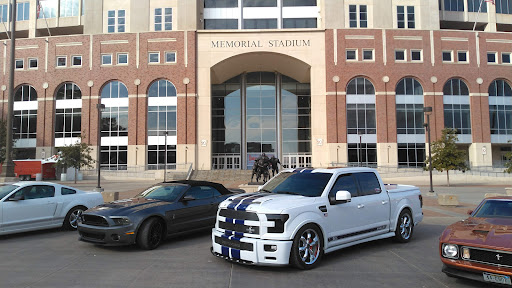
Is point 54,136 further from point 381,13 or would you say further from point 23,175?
point 381,13

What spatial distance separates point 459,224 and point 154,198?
6.36m

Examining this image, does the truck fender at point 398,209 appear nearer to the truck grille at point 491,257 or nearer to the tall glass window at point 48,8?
the truck grille at point 491,257

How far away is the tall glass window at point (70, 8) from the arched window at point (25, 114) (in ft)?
36.6

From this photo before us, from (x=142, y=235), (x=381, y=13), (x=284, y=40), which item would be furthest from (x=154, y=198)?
(x=381, y=13)

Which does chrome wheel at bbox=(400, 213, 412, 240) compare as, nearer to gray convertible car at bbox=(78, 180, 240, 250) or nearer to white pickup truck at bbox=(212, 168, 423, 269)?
white pickup truck at bbox=(212, 168, 423, 269)

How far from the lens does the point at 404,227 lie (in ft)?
25.9

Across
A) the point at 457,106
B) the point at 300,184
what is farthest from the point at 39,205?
the point at 457,106

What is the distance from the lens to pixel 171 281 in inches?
209

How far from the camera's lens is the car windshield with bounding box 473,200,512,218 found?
5.81m

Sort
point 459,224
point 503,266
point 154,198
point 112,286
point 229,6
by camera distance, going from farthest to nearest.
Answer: point 229,6
point 154,198
point 459,224
point 112,286
point 503,266

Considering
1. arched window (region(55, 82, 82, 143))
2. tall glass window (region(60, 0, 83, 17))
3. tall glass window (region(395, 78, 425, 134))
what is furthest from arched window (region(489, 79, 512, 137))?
tall glass window (region(60, 0, 83, 17))

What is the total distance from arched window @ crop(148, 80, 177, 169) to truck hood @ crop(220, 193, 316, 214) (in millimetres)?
37392

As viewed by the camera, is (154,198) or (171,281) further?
(154,198)

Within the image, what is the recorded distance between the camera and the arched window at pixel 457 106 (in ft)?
141
